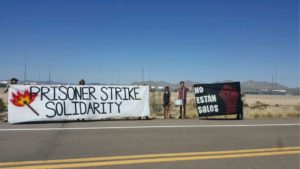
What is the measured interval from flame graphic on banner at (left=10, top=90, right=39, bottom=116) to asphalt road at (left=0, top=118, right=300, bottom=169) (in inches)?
72.7

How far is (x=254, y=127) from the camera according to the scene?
1243cm

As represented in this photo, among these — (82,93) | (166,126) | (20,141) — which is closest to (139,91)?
(82,93)

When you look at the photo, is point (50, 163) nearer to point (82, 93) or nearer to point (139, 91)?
point (82, 93)

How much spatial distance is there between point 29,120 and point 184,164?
8.28 meters

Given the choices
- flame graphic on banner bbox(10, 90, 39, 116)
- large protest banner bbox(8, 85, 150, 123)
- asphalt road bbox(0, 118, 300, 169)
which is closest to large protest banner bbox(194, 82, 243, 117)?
large protest banner bbox(8, 85, 150, 123)

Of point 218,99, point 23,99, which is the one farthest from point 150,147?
point 218,99

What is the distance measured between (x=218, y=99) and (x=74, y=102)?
21.0 feet

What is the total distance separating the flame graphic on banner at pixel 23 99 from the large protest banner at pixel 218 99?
7.11m

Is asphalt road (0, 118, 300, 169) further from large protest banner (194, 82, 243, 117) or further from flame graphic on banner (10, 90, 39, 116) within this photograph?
large protest banner (194, 82, 243, 117)

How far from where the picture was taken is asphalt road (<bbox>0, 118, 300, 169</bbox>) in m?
6.84

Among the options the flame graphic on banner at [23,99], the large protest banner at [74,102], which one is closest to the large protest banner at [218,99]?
the large protest banner at [74,102]

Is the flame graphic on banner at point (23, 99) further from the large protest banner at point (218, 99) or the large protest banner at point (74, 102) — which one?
the large protest banner at point (218, 99)

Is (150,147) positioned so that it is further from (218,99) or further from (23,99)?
(218,99)

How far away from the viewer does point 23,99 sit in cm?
1348
